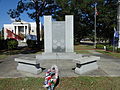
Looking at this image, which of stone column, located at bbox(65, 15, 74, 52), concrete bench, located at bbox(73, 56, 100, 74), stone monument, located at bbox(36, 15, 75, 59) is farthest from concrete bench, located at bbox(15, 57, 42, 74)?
stone column, located at bbox(65, 15, 74, 52)

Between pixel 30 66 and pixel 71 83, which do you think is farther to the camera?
pixel 30 66

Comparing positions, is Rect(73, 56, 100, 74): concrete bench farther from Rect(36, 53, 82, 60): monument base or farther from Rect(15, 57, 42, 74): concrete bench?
Rect(36, 53, 82, 60): monument base

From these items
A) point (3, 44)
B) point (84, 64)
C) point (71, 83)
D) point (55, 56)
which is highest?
point (3, 44)

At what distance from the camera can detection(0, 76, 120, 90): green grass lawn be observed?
5238 mm

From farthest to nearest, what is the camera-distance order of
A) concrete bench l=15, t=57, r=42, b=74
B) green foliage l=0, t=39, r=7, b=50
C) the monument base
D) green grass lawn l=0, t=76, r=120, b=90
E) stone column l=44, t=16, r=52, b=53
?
green foliage l=0, t=39, r=7, b=50, stone column l=44, t=16, r=52, b=53, the monument base, concrete bench l=15, t=57, r=42, b=74, green grass lawn l=0, t=76, r=120, b=90

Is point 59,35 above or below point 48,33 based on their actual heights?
below

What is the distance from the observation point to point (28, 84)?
5473 mm

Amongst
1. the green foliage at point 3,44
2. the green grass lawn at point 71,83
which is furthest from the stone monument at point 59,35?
the green foliage at point 3,44

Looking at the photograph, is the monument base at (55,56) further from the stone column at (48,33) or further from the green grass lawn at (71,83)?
the green grass lawn at (71,83)

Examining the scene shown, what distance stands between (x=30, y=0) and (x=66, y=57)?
1754cm

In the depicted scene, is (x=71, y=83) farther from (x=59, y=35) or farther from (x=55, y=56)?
(x=59, y=35)

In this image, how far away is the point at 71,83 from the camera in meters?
5.57

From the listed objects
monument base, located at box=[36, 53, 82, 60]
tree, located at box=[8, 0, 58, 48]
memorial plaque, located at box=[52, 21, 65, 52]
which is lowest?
monument base, located at box=[36, 53, 82, 60]

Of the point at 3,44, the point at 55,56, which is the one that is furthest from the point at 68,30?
the point at 3,44
